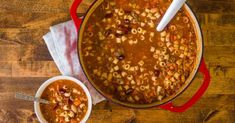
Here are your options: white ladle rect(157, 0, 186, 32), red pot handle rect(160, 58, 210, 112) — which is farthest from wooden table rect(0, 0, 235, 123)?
white ladle rect(157, 0, 186, 32)

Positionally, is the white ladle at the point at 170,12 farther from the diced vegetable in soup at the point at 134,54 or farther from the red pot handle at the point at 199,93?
the red pot handle at the point at 199,93

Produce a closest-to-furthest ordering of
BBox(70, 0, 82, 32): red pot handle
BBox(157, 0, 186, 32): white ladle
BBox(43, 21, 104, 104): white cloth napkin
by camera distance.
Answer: BBox(157, 0, 186, 32): white ladle < BBox(70, 0, 82, 32): red pot handle < BBox(43, 21, 104, 104): white cloth napkin

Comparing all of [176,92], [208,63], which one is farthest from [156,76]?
[208,63]

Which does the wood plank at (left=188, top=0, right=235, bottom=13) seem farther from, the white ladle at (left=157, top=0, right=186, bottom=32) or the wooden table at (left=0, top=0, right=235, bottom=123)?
the white ladle at (left=157, top=0, right=186, bottom=32)

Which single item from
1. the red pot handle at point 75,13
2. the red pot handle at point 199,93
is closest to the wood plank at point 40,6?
the red pot handle at point 75,13

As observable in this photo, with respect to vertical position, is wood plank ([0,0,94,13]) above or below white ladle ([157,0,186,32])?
above

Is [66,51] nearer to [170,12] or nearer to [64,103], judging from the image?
[64,103]
